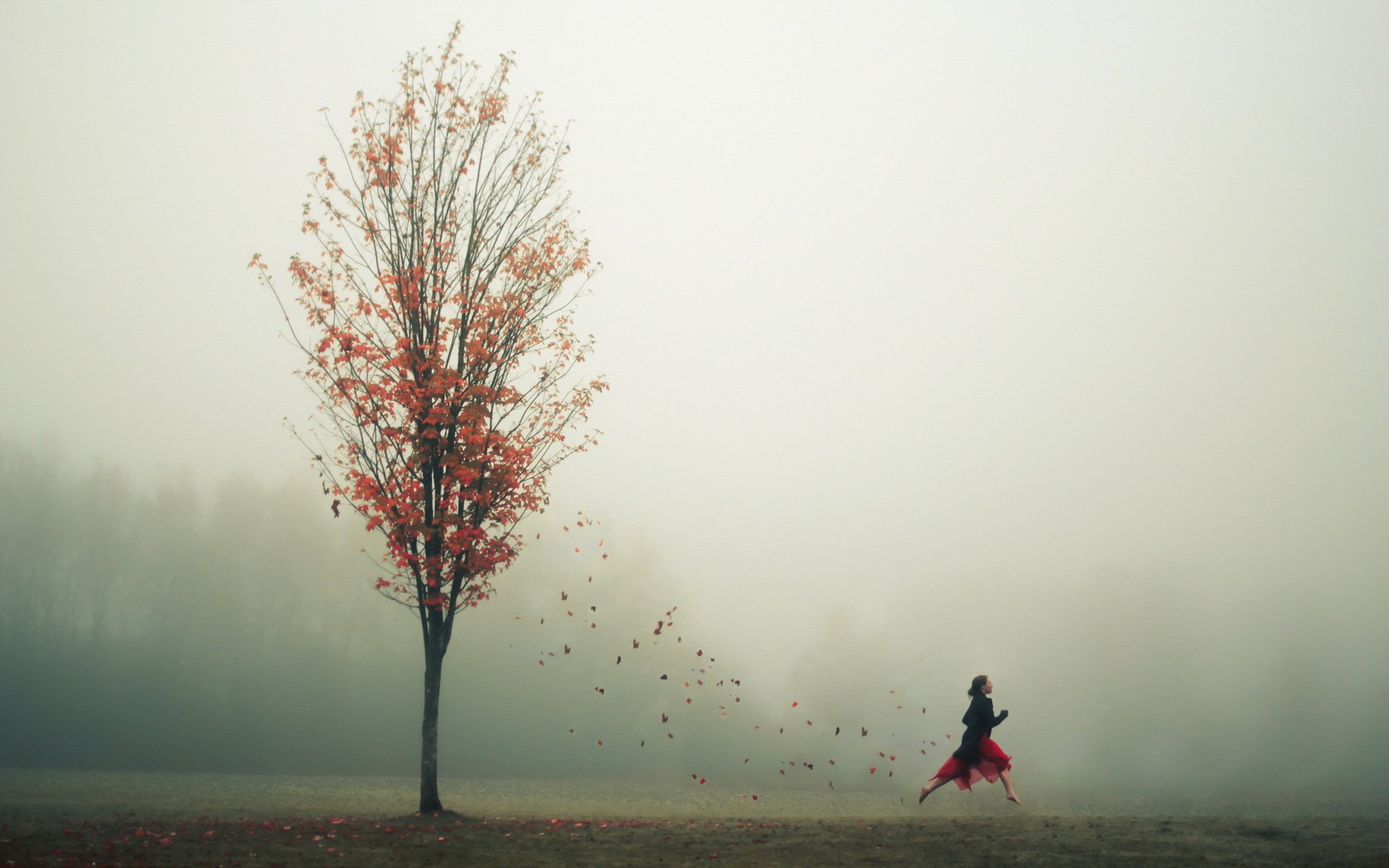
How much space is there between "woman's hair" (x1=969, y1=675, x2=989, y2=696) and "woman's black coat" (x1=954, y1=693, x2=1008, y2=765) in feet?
0.21

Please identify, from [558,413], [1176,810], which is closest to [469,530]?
[558,413]

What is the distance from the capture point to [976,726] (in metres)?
17.1

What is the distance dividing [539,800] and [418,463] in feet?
38.1

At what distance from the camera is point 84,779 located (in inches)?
1089

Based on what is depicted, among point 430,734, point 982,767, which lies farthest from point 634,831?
point 982,767

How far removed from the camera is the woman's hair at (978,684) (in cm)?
1700

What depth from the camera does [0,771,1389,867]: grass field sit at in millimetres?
14438

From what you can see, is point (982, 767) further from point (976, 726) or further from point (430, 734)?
point (430, 734)

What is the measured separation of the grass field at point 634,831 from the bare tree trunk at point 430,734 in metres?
0.57

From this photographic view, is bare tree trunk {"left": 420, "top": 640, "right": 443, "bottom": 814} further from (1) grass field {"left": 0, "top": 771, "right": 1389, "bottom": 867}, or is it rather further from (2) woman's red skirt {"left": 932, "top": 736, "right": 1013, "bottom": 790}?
(2) woman's red skirt {"left": 932, "top": 736, "right": 1013, "bottom": 790}

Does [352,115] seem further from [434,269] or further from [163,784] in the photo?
[163,784]

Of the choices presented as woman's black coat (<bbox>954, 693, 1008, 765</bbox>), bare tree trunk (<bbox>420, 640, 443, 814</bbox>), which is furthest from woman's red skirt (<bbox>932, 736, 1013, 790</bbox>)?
bare tree trunk (<bbox>420, 640, 443, 814</bbox>)

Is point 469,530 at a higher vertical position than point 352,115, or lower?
lower

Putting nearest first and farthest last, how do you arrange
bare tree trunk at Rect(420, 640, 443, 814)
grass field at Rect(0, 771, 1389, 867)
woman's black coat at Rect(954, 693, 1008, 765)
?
grass field at Rect(0, 771, 1389, 867), woman's black coat at Rect(954, 693, 1008, 765), bare tree trunk at Rect(420, 640, 443, 814)
